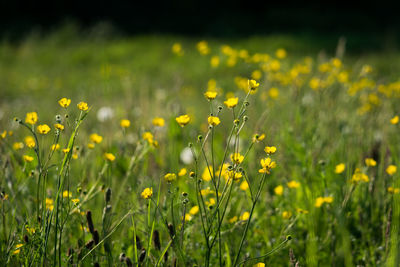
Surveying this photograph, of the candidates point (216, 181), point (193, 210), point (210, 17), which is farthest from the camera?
point (210, 17)

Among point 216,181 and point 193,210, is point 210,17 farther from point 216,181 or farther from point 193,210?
point 193,210

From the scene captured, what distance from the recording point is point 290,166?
6.31 feet

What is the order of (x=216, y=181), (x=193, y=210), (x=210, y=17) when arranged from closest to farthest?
(x=193, y=210) < (x=216, y=181) < (x=210, y=17)

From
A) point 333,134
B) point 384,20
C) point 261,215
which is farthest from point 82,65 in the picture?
point 384,20

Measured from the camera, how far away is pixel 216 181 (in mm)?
1516

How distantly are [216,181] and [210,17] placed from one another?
479 inches

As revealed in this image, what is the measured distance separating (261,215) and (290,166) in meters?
0.44

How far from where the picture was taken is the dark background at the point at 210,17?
10922mm

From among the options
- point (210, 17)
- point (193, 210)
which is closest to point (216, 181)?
point (193, 210)

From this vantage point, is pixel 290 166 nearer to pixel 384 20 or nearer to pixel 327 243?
pixel 327 243

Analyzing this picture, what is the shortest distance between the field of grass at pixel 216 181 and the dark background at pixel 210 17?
756 cm

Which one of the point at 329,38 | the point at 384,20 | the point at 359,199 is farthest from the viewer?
the point at 384,20

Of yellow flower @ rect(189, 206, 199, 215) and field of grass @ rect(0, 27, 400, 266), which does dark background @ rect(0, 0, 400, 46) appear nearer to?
field of grass @ rect(0, 27, 400, 266)

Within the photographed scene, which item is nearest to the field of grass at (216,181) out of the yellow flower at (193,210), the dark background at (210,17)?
the yellow flower at (193,210)
